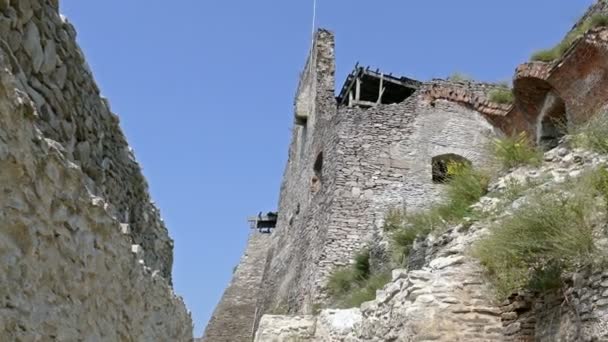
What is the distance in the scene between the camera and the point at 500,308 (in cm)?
611

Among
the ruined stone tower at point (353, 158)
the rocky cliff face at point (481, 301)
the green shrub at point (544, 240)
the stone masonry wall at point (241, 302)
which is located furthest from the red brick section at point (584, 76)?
the stone masonry wall at point (241, 302)

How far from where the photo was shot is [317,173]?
1877 cm

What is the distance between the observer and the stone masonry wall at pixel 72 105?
3.20m

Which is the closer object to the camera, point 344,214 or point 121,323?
point 121,323

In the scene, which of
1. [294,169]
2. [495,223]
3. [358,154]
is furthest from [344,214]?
[495,223]

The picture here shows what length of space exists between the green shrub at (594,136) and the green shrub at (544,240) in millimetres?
748

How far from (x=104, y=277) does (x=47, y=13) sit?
1407 mm

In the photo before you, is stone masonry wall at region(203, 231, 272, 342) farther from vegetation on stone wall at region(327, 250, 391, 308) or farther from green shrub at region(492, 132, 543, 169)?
green shrub at region(492, 132, 543, 169)

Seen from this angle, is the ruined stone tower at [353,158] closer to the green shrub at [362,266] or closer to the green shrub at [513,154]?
the green shrub at [362,266]

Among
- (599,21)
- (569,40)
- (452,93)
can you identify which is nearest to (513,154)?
(599,21)

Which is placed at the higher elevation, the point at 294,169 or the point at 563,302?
the point at 294,169

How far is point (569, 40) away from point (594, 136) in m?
4.71

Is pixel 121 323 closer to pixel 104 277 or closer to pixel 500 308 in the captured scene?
pixel 104 277

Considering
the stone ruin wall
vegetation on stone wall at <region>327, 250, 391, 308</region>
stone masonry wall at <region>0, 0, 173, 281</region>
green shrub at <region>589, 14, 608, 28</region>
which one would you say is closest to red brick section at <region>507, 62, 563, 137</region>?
green shrub at <region>589, 14, 608, 28</region>
